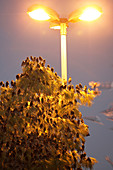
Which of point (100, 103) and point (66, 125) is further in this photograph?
point (100, 103)

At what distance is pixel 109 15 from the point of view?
5.41 meters

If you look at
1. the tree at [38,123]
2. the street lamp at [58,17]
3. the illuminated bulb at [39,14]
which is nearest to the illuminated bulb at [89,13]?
the street lamp at [58,17]

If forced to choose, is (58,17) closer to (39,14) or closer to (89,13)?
(39,14)

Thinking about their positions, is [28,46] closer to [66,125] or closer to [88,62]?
[88,62]

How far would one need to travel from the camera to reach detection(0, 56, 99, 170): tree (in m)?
3.09

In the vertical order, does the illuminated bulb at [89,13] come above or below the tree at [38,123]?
above

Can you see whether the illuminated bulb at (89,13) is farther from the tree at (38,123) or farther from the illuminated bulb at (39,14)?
the tree at (38,123)

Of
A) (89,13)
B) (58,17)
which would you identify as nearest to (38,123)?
(58,17)

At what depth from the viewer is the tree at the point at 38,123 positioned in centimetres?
309

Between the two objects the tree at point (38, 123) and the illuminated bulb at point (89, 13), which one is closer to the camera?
the tree at point (38, 123)

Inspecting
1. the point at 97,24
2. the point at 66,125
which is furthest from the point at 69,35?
the point at 66,125

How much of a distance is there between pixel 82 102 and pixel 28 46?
2.62 meters

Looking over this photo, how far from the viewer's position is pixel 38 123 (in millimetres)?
3109

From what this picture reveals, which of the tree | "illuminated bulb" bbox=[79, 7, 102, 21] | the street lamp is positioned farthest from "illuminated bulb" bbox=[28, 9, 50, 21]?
the tree
